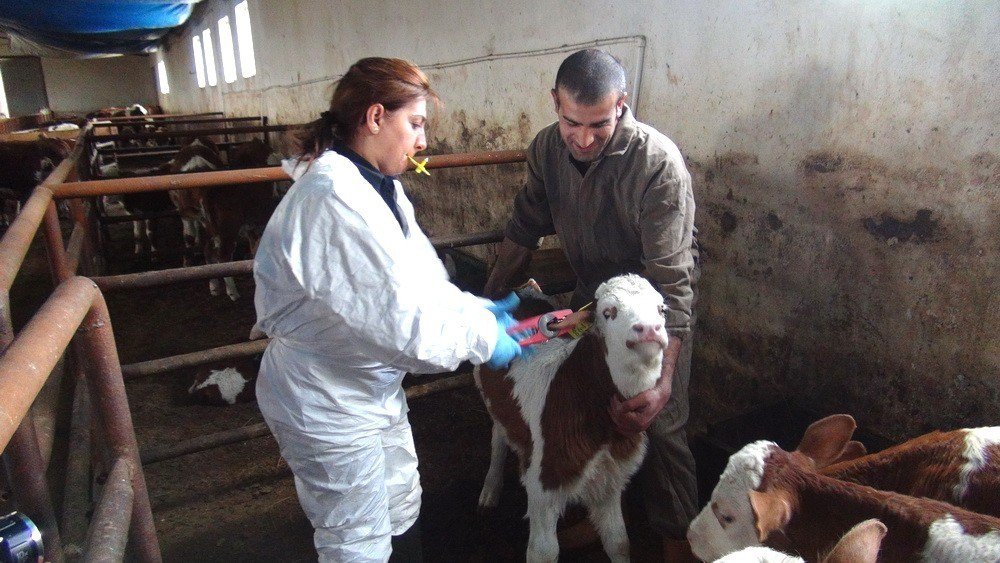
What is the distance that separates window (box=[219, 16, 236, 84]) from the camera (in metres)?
14.3

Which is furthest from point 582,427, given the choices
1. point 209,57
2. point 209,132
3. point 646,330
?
point 209,57

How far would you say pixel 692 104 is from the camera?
2932 millimetres

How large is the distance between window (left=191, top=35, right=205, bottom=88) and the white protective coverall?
18940 millimetres

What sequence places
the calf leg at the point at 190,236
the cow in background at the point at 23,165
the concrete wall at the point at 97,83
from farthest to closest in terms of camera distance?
1. the concrete wall at the point at 97,83
2. the cow in background at the point at 23,165
3. the calf leg at the point at 190,236

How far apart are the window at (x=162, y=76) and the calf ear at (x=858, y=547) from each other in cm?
3096

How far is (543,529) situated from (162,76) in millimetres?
32315

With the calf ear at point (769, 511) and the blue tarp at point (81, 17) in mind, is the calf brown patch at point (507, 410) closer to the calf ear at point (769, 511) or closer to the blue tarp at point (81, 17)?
the calf ear at point (769, 511)

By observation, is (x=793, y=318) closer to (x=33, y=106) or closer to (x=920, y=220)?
(x=920, y=220)

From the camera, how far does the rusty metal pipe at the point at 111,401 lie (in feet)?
4.75

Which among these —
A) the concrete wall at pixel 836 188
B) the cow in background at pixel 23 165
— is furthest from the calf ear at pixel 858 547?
the cow in background at pixel 23 165

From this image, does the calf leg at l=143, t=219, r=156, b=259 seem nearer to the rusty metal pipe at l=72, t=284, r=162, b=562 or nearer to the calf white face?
the rusty metal pipe at l=72, t=284, r=162, b=562

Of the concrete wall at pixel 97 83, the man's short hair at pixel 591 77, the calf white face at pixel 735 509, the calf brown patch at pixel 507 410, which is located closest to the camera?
the calf white face at pixel 735 509

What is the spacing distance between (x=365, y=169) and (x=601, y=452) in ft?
4.18

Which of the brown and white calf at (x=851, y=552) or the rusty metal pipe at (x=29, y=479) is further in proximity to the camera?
the rusty metal pipe at (x=29, y=479)
